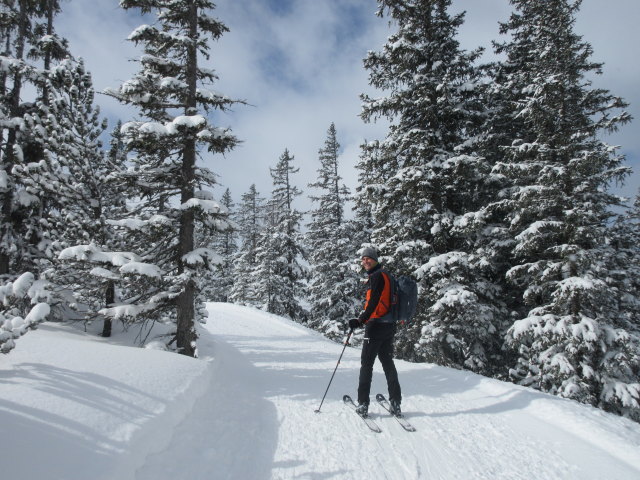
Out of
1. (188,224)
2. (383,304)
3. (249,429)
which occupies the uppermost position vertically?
(188,224)

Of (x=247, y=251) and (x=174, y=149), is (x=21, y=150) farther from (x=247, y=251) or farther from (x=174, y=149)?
(x=247, y=251)

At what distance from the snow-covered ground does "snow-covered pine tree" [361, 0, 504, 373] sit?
4.76 m

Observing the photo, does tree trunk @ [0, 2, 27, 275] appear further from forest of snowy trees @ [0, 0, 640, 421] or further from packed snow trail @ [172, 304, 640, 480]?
packed snow trail @ [172, 304, 640, 480]

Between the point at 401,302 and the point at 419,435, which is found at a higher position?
the point at 401,302

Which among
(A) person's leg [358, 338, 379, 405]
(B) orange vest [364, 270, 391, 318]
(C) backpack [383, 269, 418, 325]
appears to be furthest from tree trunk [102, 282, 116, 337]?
(C) backpack [383, 269, 418, 325]

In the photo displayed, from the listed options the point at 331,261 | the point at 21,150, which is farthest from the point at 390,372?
the point at 331,261

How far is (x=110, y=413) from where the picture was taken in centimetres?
381

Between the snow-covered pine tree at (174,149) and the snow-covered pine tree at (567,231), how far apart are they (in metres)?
8.98

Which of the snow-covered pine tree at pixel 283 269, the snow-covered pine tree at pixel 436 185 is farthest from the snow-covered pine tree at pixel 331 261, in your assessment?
the snow-covered pine tree at pixel 436 185

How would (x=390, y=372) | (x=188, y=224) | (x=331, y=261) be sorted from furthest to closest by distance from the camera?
(x=331, y=261) < (x=188, y=224) < (x=390, y=372)

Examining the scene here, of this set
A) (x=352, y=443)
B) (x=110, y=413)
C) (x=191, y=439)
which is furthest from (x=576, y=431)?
(x=110, y=413)

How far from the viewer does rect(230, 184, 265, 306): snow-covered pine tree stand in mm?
36281

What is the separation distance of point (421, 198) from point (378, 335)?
26.1ft

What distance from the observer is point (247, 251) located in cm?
4078
